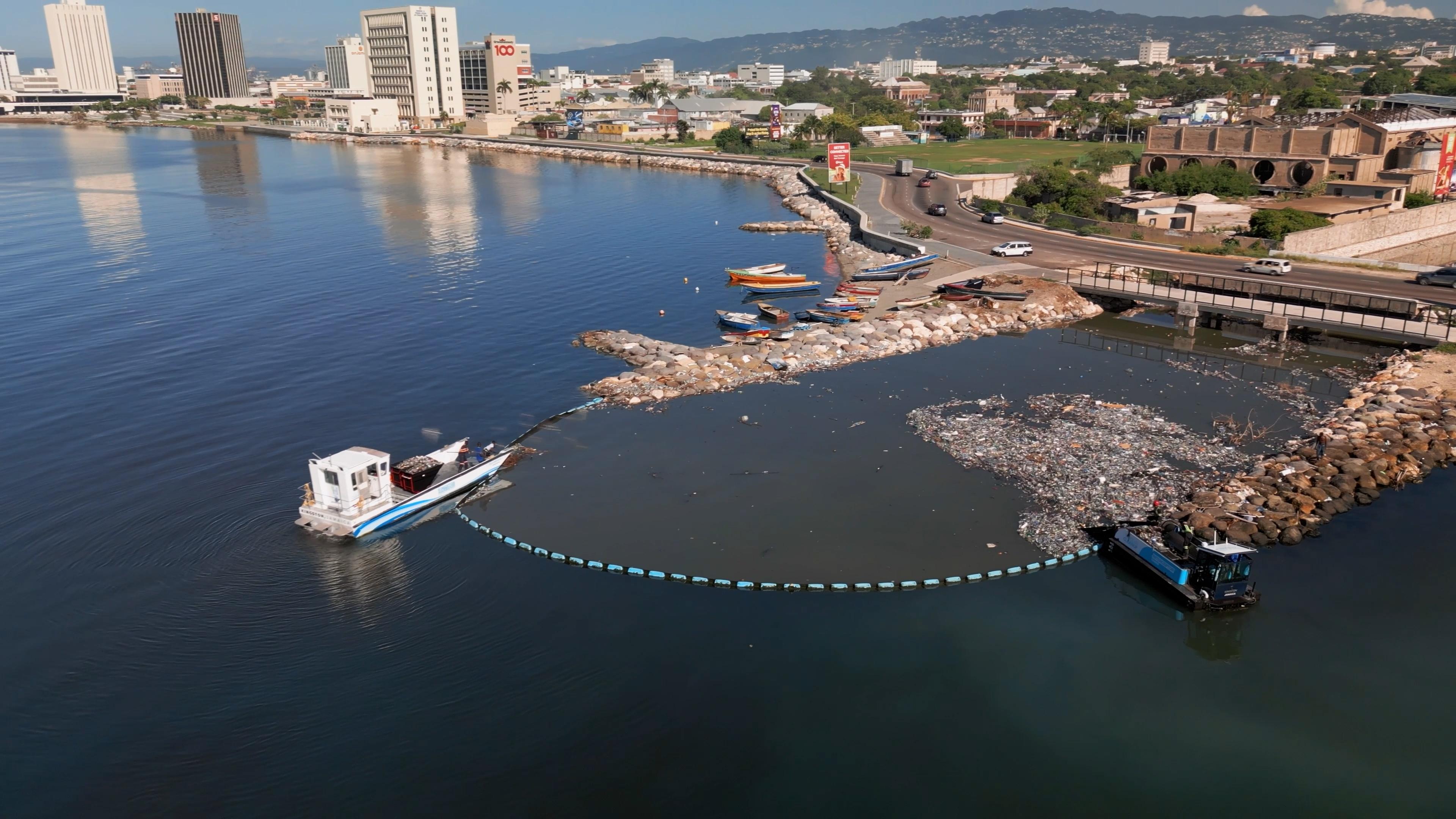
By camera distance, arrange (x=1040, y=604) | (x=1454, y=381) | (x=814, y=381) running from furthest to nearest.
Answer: (x=814, y=381)
(x=1454, y=381)
(x=1040, y=604)

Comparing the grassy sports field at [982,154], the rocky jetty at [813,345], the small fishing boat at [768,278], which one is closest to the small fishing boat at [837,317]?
the rocky jetty at [813,345]

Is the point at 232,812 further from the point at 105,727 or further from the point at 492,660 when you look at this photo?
the point at 492,660

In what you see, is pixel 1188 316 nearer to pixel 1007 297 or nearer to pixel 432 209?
pixel 1007 297

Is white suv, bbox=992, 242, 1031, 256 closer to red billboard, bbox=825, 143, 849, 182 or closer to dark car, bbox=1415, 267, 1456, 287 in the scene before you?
dark car, bbox=1415, 267, 1456, 287

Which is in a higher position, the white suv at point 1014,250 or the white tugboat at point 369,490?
the white suv at point 1014,250

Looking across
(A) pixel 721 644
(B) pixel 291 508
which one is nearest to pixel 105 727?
(B) pixel 291 508

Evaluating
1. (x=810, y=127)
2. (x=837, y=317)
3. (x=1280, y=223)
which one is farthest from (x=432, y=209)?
(x=810, y=127)

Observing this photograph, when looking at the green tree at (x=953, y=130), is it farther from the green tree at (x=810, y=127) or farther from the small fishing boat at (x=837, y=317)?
the small fishing boat at (x=837, y=317)
